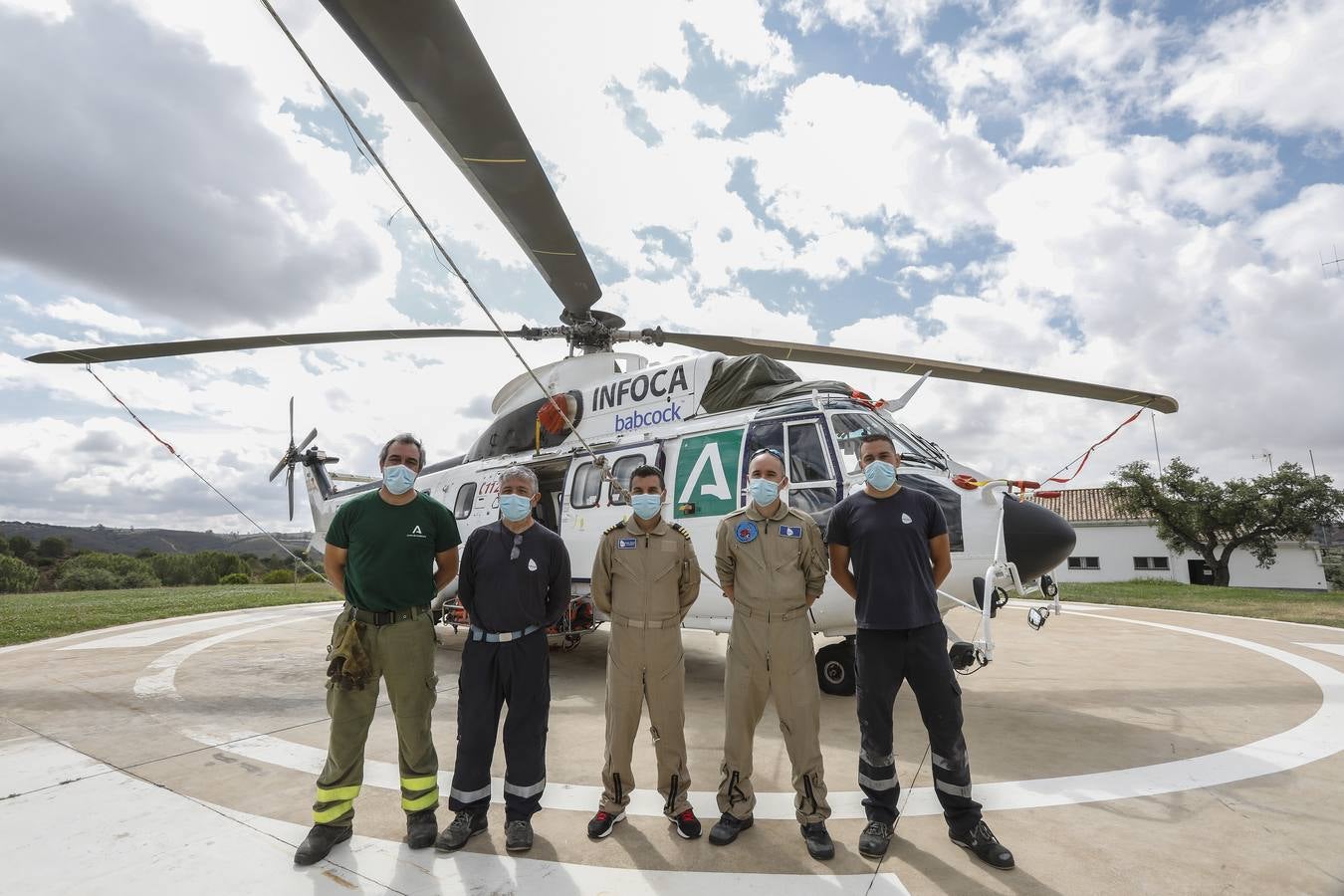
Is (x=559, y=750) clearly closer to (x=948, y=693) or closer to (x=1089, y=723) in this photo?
(x=948, y=693)

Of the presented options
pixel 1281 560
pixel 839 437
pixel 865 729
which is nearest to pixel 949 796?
pixel 865 729

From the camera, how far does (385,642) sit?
10.7ft

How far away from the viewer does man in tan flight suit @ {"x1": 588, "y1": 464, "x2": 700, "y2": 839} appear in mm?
3270

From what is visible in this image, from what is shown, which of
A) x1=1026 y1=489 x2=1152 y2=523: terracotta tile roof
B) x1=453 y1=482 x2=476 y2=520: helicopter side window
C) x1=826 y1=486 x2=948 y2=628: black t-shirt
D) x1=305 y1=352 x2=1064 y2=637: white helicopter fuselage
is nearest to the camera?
x1=826 y1=486 x2=948 y2=628: black t-shirt

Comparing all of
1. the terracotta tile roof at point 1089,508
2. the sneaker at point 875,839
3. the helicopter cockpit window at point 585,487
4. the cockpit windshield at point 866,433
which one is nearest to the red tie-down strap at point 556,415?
the helicopter cockpit window at point 585,487

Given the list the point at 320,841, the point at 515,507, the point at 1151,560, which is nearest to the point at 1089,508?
the point at 1151,560

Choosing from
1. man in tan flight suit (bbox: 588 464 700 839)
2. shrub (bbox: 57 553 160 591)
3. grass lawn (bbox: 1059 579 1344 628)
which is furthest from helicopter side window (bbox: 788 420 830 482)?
shrub (bbox: 57 553 160 591)

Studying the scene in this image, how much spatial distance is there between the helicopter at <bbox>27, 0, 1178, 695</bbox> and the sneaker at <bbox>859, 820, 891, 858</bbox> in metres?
1.55

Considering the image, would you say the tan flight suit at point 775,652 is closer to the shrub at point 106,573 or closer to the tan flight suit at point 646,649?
the tan flight suit at point 646,649

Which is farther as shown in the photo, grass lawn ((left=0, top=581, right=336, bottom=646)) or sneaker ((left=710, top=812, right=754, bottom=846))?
grass lawn ((left=0, top=581, right=336, bottom=646))

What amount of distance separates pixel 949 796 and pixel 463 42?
4.67 meters

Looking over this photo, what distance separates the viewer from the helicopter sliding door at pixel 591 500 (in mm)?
6754

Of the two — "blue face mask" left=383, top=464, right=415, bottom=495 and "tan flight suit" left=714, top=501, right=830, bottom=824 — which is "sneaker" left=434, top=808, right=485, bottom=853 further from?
"blue face mask" left=383, top=464, right=415, bottom=495

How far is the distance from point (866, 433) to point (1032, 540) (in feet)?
5.02
